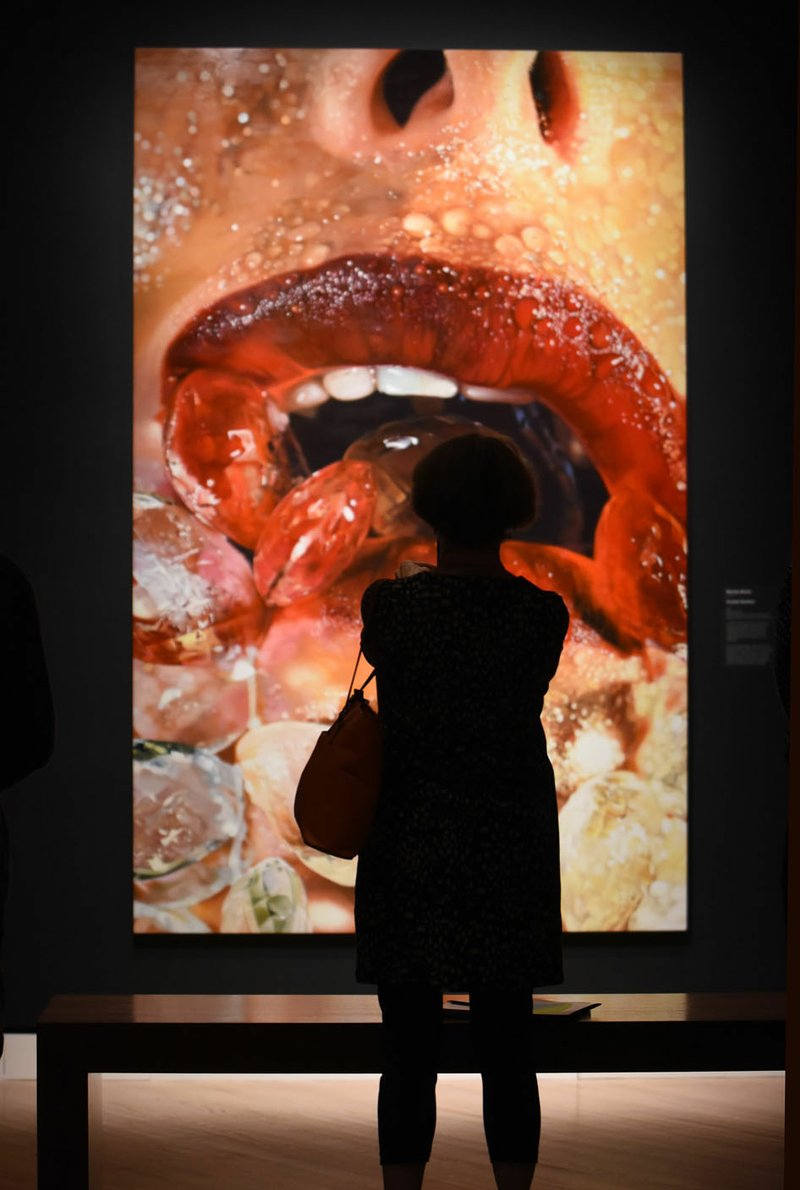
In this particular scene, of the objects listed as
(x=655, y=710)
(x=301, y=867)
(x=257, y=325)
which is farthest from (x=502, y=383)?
(x=301, y=867)

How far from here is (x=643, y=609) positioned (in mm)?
5059

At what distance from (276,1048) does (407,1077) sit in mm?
785

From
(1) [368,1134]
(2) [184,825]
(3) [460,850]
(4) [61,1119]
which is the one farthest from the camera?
(2) [184,825]

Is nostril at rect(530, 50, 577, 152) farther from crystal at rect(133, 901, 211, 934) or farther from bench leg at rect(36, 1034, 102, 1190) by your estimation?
bench leg at rect(36, 1034, 102, 1190)

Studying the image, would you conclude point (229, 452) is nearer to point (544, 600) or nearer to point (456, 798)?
point (544, 600)

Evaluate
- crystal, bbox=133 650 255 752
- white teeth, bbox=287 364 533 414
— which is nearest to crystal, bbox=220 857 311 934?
crystal, bbox=133 650 255 752

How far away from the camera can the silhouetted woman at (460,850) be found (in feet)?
8.77

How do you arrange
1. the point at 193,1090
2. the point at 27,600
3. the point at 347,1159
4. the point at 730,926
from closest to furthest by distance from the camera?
the point at 27,600
the point at 347,1159
the point at 193,1090
the point at 730,926

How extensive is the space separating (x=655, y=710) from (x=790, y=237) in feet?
5.63

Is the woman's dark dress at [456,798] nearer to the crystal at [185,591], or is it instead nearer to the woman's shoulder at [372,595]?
the woman's shoulder at [372,595]

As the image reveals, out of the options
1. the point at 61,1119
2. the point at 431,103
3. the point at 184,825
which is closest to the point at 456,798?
the point at 61,1119

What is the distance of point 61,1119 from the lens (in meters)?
3.33

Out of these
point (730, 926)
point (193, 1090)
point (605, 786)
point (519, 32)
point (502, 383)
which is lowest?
point (193, 1090)

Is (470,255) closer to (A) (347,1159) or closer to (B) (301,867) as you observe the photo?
(B) (301,867)
